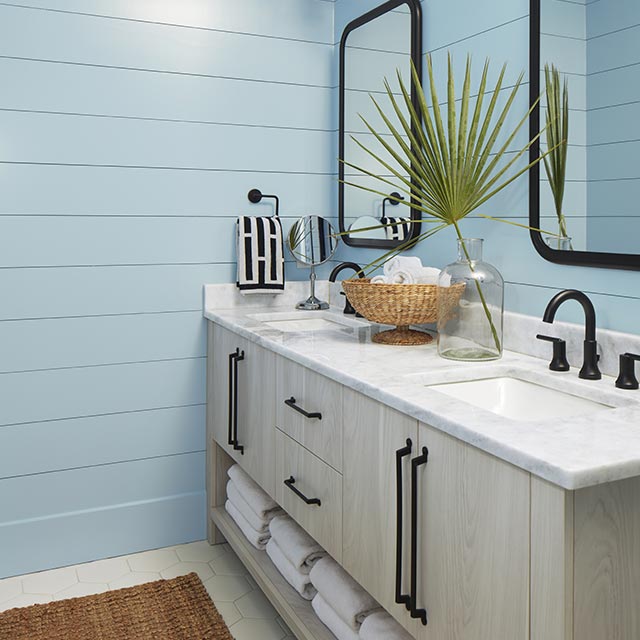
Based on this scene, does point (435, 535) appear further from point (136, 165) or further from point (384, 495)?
point (136, 165)

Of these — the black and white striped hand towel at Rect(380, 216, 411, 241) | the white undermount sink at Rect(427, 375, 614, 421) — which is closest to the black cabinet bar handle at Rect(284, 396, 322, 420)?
the white undermount sink at Rect(427, 375, 614, 421)

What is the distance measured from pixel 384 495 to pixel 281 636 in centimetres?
90

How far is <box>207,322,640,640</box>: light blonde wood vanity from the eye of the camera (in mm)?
1012

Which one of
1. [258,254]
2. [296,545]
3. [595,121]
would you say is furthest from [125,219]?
[595,121]

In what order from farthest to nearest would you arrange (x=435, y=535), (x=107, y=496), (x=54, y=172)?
1. (x=107, y=496)
2. (x=54, y=172)
3. (x=435, y=535)

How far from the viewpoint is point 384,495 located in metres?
1.43

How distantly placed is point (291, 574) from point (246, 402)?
1.76 ft

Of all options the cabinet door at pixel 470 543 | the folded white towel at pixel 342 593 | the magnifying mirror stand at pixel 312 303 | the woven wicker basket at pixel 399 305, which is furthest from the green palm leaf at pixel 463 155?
the magnifying mirror stand at pixel 312 303

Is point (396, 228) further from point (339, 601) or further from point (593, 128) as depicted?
point (339, 601)

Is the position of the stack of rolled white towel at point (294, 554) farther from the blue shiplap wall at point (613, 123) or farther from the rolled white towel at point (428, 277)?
the blue shiplap wall at point (613, 123)

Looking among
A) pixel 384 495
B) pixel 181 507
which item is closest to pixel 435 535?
pixel 384 495

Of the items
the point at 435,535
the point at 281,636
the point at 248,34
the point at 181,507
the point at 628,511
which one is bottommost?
the point at 281,636

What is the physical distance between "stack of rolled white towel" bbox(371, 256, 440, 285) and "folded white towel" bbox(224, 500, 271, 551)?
89 cm

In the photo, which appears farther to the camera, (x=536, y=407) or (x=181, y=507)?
(x=181, y=507)
